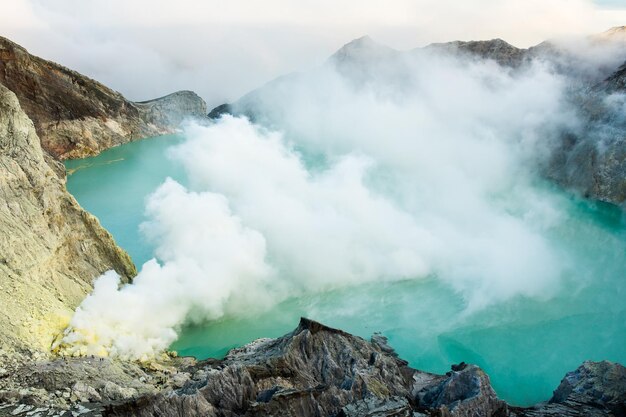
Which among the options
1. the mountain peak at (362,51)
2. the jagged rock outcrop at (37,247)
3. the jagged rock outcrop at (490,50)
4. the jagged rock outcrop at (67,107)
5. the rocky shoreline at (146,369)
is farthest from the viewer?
the mountain peak at (362,51)

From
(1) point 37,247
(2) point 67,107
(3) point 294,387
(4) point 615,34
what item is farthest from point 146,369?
(2) point 67,107

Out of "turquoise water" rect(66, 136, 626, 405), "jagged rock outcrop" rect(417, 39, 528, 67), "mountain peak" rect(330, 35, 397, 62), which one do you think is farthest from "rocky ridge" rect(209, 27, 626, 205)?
"mountain peak" rect(330, 35, 397, 62)

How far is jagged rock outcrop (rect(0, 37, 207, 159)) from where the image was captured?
77188 mm

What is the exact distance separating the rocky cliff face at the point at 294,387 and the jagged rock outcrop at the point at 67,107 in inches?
2687

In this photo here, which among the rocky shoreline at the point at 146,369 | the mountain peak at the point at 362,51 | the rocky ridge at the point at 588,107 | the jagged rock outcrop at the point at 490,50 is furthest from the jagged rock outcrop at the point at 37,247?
the mountain peak at the point at 362,51

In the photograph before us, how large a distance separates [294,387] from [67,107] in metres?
83.7

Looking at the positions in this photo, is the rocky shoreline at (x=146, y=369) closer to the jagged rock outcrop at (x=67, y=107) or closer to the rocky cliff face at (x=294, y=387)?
the rocky cliff face at (x=294, y=387)

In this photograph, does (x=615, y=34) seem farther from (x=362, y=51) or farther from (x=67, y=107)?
(x=67, y=107)

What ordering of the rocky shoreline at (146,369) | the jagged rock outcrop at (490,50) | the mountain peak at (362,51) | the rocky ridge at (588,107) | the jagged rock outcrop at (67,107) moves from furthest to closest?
the mountain peak at (362,51) → the jagged rock outcrop at (67,107) → the jagged rock outcrop at (490,50) → the rocky ridge at (588,107) → the rocky shoreline at (146,369)

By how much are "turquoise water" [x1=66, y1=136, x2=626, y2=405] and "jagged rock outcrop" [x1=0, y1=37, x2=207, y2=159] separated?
54167 mm

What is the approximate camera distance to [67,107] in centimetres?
8419

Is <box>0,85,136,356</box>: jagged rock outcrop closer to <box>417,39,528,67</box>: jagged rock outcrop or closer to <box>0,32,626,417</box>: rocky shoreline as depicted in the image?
<box>0,32,626,417</box>: rocky shoreline

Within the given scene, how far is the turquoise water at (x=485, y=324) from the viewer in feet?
74.5

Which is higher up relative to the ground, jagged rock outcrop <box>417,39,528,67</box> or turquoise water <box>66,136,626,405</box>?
jagged rock outcrop <box>417,39,528,67</box>
